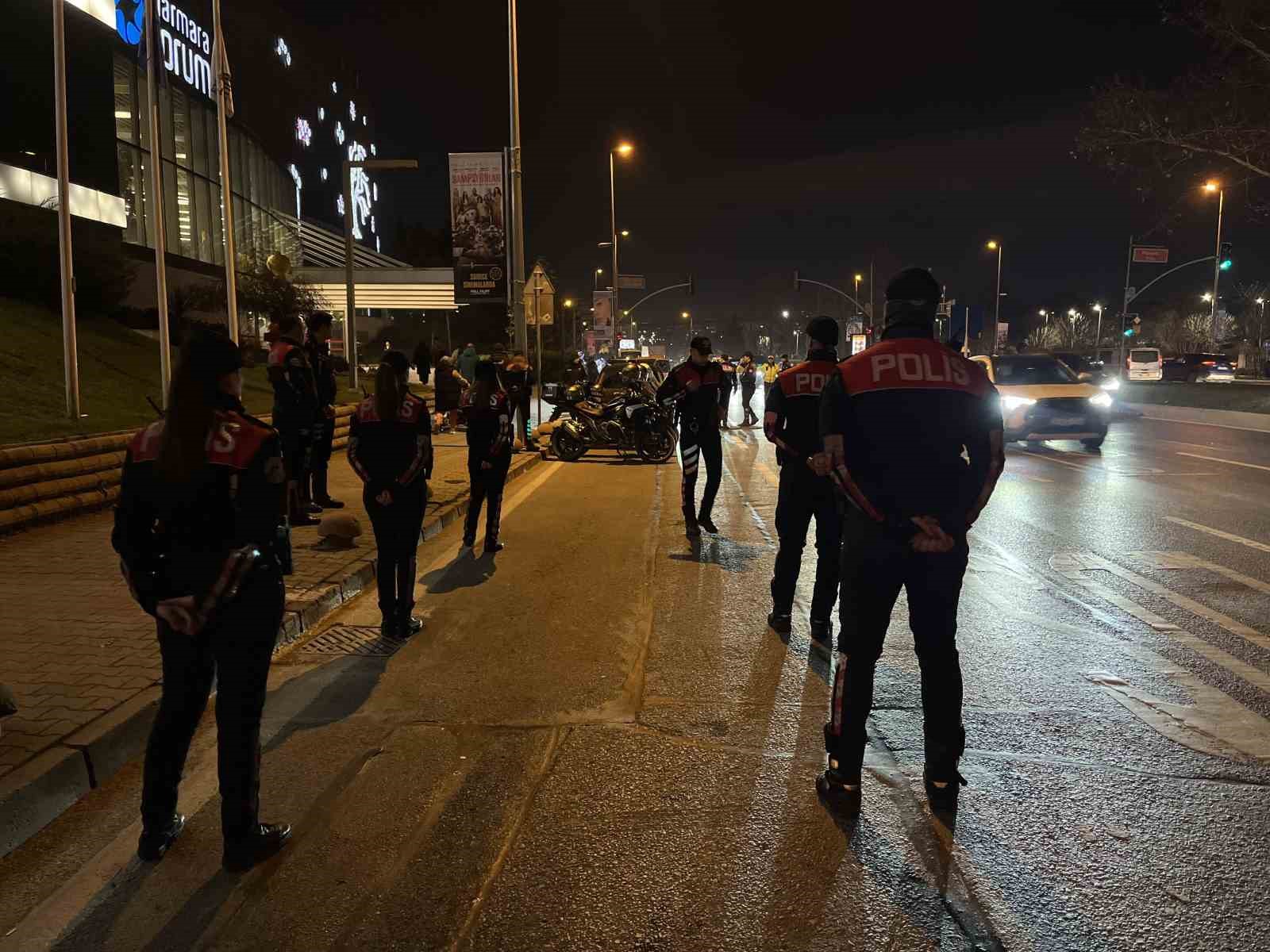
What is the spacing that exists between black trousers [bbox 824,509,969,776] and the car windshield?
16161 millimetres

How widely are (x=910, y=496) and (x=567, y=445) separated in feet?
45.7

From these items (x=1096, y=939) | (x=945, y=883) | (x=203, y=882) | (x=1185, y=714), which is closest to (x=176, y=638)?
(x=203, y=882)

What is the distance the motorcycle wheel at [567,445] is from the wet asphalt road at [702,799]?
10.2 metres

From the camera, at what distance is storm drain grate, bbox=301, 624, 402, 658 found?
220 inches

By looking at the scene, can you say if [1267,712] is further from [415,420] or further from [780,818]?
[415,420]

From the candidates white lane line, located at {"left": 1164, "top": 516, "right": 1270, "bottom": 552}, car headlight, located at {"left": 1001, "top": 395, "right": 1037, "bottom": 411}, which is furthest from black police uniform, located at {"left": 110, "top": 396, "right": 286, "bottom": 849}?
car headlight, located at {"left": 1001, "top": 395, "right": 1037, "bottom": 411}

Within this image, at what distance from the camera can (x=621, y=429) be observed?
658 inches

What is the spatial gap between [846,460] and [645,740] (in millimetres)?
1645

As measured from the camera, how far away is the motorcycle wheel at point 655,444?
16.7 m

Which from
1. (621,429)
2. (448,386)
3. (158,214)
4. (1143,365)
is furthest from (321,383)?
(1143,365)

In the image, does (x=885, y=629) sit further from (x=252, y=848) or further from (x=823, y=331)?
(x=823, y=331)

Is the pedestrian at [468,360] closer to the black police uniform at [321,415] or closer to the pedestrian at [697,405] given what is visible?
the black police uniform at [321,415]

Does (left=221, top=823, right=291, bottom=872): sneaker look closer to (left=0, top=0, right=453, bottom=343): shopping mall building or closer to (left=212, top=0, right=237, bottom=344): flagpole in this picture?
(left=212, top=0, right=237, bottom=344): flagpole

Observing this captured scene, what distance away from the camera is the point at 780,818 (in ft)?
11.3
